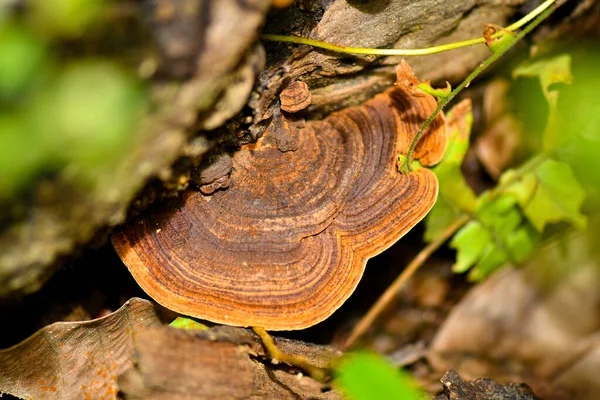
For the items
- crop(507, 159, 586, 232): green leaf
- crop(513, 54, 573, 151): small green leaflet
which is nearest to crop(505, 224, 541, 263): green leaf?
crop(507, 159, 586, 232): green leaf

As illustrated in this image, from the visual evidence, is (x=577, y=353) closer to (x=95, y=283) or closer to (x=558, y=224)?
(x=558, y=224)

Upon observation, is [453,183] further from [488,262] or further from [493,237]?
[488,262]

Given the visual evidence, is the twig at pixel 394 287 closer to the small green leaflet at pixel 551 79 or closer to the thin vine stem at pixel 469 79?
the small green leaflet at pixel 551 79

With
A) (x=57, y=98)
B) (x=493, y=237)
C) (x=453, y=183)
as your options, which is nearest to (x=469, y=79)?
(x=453, y=183)

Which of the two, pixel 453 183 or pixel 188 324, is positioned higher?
pixel 188 324

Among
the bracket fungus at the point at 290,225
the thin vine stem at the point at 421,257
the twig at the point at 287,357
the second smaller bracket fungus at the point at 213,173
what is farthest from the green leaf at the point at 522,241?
the second smaller bracket fungus at the point at 213,173

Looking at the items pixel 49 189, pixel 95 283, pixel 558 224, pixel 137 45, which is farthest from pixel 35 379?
pixel 558 224

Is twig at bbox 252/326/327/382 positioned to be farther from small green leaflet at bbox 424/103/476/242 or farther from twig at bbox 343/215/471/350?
small green leaflet at bbox 424/103/476/242
